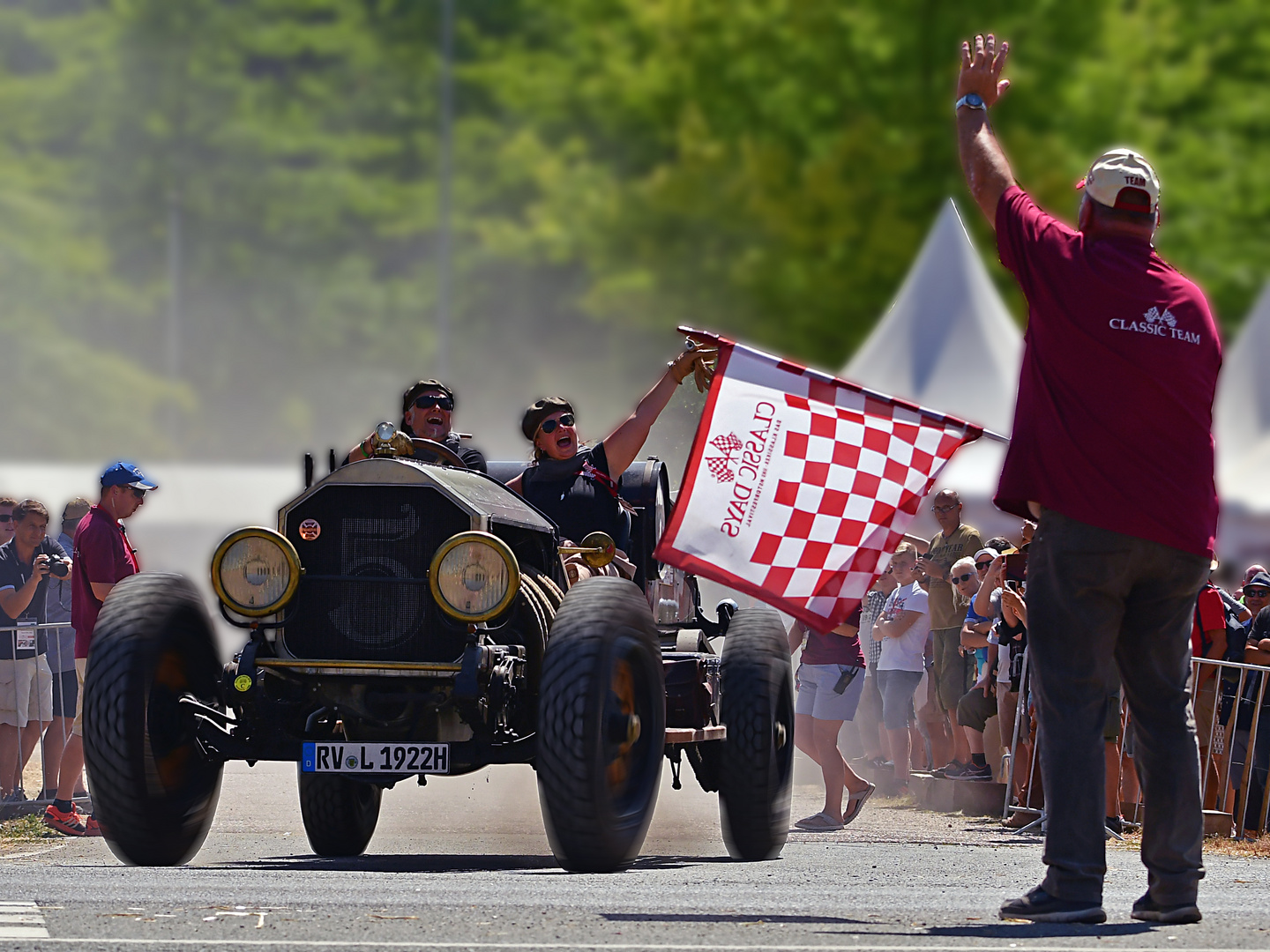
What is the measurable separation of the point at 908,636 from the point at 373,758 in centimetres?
535

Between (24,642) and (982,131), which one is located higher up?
(982,131)

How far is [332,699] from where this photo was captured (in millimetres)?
7250

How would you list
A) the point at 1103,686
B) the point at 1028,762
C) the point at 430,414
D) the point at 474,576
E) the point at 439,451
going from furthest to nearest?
1. the point at 1028,762
2. the point at 430,414
3. the point at 439,451
4. the point at 474,576
5. the point at 1103,686

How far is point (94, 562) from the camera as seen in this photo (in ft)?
31.7

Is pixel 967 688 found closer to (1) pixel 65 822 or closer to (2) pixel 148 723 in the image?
(1) pixel 65 822

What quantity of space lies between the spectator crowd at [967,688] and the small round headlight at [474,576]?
318 centimetres

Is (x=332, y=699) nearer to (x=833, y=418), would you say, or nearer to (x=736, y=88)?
(x=833, y=418)

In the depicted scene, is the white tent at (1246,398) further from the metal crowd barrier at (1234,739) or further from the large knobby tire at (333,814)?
the large knobby tire at (333,814)

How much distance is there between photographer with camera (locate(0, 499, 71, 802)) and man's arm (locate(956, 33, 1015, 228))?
252 inches

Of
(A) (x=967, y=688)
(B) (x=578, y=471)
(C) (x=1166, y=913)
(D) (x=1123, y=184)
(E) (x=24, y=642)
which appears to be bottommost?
(C) (x=1166, y=913)

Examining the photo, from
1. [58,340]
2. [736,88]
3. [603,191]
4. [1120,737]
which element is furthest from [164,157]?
[1120,737]

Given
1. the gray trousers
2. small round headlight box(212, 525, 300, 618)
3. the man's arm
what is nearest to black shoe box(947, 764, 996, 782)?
small round headlight box(212, 525, 300, 618)

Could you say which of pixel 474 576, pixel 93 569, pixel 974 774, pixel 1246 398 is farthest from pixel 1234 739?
pixel 1246 398

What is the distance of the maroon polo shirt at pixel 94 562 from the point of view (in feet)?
31.7
